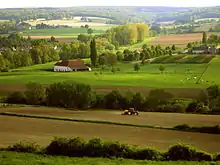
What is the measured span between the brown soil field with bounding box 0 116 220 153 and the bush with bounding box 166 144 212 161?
2302mm

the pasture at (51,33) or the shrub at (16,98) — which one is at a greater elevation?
the pasture at (51,33)

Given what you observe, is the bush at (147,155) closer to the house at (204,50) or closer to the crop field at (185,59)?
the crop field at (185,59)

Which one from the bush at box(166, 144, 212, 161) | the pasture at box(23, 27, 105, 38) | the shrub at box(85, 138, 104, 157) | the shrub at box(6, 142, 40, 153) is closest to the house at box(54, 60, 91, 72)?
the shrub at box(6, 142, 40, 153)

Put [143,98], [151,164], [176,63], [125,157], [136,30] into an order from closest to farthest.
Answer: [151,164], [125,157], [143,98], [176,63], [136,30]

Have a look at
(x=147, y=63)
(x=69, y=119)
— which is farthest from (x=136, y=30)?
(x=69, y=119)

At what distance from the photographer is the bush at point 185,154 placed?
17.5m

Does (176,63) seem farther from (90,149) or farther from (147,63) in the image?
(90,149)

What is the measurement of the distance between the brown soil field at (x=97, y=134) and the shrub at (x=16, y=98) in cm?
1062

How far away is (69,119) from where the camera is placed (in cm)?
2845

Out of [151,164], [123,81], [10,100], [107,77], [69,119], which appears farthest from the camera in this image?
[107,77]

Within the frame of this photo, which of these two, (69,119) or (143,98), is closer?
(69,119)

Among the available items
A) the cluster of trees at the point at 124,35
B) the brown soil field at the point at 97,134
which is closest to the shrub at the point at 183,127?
the brown soil field at the point at 97,134

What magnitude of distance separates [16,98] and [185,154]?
77.7ft

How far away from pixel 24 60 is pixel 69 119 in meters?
45.1
